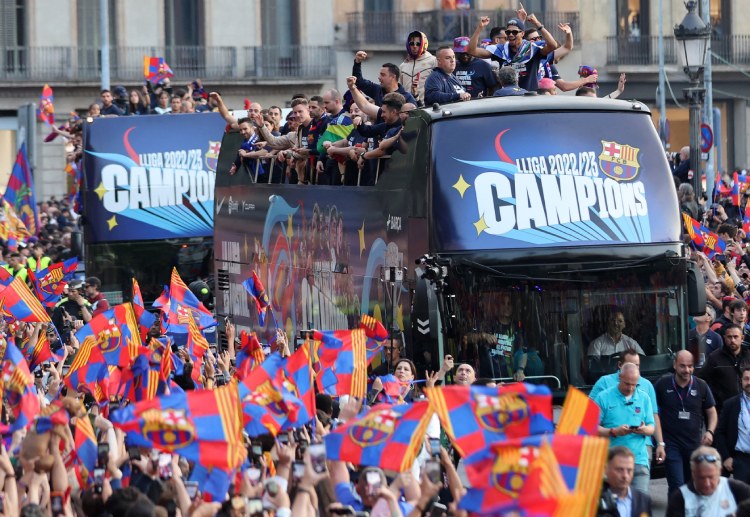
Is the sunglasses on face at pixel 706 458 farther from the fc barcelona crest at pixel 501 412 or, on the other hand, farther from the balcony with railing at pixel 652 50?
the balcony with railing at pixel 652 50

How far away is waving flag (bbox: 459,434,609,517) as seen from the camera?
27.6 feet

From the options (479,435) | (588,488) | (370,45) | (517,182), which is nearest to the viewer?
(588,488)

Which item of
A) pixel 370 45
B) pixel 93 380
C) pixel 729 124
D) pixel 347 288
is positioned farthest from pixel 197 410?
pixel 729 124

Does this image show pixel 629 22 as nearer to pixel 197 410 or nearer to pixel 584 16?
pixel 584 16

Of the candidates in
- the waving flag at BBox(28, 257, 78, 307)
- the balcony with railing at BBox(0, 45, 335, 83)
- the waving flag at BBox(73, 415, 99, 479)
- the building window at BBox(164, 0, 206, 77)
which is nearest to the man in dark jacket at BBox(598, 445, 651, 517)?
the waving flag at BBox(73, 415, 99, 479)

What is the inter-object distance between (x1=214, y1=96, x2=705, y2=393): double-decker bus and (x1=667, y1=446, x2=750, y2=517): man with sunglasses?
5.22m

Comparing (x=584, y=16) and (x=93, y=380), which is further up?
(x=584, y=16)

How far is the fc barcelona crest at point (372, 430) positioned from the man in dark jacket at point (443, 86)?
732 cm

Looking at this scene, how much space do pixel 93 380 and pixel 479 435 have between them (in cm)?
549

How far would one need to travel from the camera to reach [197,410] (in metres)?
10.2

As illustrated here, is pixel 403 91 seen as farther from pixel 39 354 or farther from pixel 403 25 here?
pixel 403 25

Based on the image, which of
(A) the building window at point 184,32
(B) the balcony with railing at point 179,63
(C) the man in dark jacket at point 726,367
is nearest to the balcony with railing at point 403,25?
(B) the balcony with railing at point 179,63

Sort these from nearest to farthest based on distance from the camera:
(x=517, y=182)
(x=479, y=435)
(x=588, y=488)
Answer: (x=588, y=488) < (x=479, y=435) < (x=517, y=182)

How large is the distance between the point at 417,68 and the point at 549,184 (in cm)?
288
